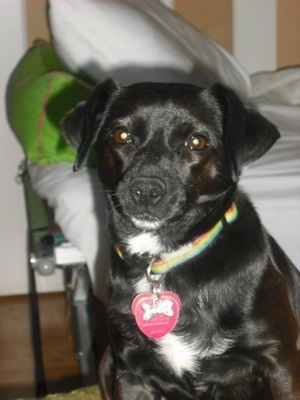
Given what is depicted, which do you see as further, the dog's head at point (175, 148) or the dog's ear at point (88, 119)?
the dog's ear at point (88, 119)

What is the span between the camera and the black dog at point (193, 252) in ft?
5.13

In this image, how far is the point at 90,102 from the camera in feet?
5.61

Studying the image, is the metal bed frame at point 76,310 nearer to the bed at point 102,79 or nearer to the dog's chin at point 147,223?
the bed at point 102,79

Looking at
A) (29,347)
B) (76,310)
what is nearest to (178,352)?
(76,310)

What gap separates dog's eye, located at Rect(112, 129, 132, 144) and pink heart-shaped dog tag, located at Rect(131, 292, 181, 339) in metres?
0.31

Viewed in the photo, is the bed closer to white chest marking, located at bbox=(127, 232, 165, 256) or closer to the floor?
white chest marking, located at bbox=(127, 232, 165, 256)

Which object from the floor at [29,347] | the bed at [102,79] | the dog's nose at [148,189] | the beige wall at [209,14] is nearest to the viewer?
the dog's nose at [148,189]

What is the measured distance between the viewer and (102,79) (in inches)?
95.0

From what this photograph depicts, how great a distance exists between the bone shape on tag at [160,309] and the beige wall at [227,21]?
7.00 ft

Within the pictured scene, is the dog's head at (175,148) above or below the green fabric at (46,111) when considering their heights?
above

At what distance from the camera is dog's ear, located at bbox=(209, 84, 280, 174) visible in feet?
5.16

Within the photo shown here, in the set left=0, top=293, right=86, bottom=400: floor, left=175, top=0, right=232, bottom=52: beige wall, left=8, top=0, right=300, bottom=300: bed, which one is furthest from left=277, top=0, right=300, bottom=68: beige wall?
left=0, top=293, right=86, bottom=400: floor

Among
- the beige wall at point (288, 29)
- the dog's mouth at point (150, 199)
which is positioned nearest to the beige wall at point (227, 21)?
the beige wall at point (288, 29)

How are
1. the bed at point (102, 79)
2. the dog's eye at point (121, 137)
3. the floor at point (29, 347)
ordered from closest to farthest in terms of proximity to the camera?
the dog's eye at point (121, 137) < the bed at point (102, 79) < the floor at point (29, 347)
